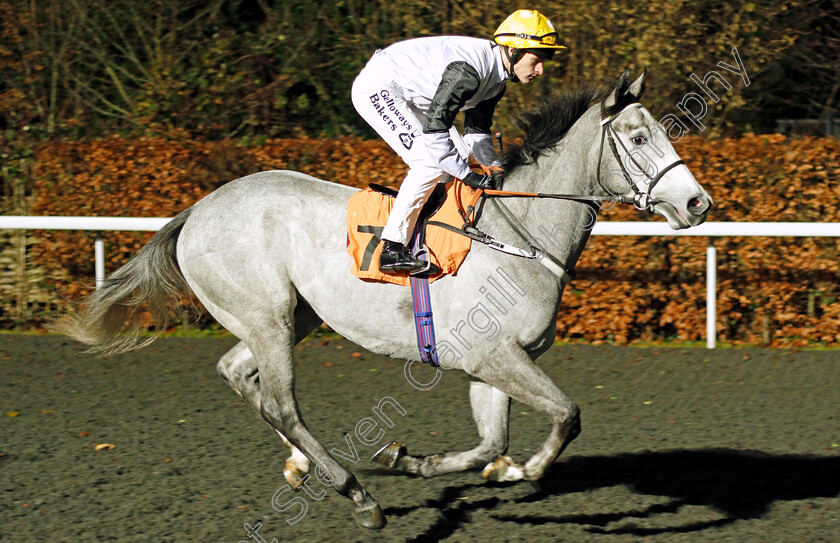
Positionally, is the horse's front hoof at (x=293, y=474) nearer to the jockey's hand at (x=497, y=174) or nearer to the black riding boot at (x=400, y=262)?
the black riding boot at (x=400, y=262)

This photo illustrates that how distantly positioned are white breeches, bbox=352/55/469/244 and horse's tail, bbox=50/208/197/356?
1.08 m

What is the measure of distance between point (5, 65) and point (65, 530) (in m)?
6.80

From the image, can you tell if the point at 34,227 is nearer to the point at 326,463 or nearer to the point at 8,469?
the point at 8,469

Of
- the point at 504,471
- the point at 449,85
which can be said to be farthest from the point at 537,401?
the point at 449,85

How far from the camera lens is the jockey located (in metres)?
3.71

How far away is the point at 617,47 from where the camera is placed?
8.00 meters

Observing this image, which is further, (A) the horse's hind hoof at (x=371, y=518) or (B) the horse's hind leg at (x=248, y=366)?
(B) the horse's hind leg at (x=248, y=366)

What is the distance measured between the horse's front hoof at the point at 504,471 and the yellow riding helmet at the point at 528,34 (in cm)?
171

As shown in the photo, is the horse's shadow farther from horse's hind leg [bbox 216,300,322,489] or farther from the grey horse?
horse's hind leg [bbox 216,300,322,489]

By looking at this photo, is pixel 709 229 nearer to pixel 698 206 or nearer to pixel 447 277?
pixel 698 206

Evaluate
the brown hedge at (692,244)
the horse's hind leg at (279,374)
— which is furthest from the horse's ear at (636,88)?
the brown hedge at (692,244)

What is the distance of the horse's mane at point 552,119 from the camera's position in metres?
3.98

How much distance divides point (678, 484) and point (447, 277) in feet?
4.93

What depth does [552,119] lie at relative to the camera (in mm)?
4008
